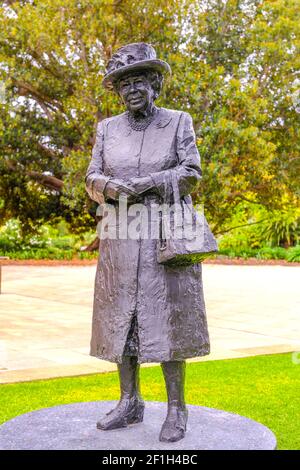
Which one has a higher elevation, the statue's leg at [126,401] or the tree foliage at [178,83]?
the tree foliage at [178,83]

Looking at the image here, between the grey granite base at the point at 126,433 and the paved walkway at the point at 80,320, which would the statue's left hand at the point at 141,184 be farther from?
the paved walkway at the point at 80,320

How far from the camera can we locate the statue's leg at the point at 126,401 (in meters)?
4.09

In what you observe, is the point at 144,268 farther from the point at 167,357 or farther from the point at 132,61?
the point at 132,61

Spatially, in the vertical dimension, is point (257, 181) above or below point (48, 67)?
below

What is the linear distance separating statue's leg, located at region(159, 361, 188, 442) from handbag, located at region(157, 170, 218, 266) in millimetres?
613

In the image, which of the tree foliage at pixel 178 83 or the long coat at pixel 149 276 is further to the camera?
the tree foliage at pixel 178 83

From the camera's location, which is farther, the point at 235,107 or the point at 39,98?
the point at 39,98

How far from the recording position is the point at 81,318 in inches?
388

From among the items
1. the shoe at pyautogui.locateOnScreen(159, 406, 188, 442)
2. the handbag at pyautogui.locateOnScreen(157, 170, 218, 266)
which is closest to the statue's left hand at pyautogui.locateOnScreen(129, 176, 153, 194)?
the handbag at pyautogui.locateOnScreen(157, 170, 218, 266)

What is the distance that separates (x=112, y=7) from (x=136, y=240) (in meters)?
14.0

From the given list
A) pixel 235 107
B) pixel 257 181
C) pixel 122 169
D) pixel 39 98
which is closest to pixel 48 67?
pixel 39 98

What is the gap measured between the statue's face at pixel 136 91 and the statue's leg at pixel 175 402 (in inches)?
59.8

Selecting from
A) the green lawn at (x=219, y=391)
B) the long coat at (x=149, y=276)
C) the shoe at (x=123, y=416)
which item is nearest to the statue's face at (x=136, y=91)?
the long coat at (x=149, y=276)

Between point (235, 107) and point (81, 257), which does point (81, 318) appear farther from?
point (81, 257)
